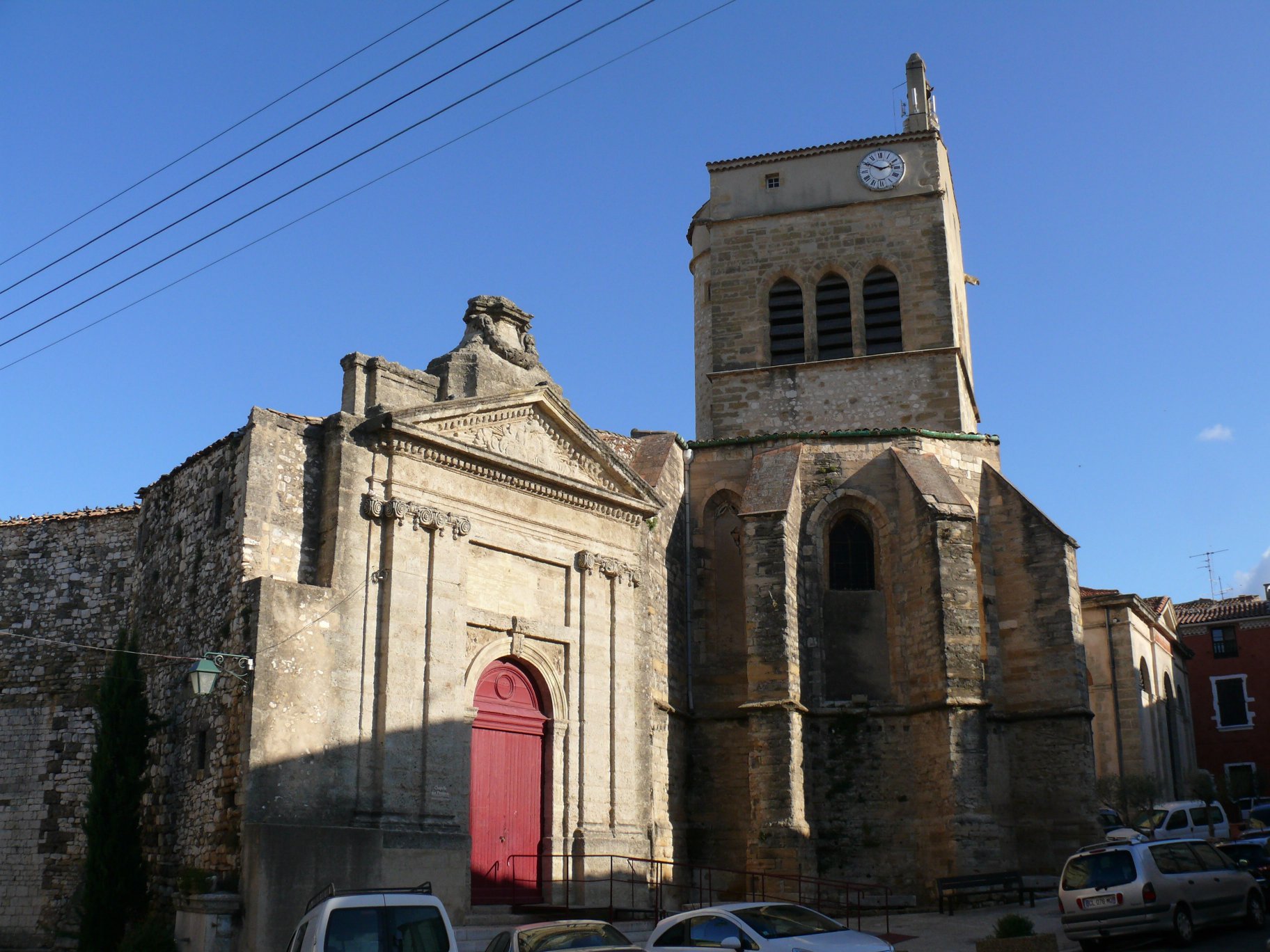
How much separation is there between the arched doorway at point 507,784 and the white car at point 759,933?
5.28m

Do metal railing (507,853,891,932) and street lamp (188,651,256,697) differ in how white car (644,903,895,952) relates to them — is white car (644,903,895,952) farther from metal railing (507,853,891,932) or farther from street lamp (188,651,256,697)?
street lamp (188,651,256,697)

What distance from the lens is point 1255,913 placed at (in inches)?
541

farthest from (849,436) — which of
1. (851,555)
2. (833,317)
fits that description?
(833,317)

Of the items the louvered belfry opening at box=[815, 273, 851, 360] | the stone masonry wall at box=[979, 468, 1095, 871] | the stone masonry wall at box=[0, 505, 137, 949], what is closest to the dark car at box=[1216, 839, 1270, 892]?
the stone masonry wall at box=[979, 468, 1095, 871]

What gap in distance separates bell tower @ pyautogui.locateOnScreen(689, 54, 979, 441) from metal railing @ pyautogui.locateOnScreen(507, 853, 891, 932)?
9665 mm

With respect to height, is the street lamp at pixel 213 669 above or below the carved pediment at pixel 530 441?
below

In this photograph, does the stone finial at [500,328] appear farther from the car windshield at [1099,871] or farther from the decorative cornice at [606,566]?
the car windshield at [1099,871]

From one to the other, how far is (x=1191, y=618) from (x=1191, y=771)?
22.4 ft

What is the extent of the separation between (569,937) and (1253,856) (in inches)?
380

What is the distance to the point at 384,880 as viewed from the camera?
14273 millimetres

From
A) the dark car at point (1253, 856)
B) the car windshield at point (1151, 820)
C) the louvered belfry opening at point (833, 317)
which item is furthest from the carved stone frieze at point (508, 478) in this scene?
the car windshield at point (1151, 820)

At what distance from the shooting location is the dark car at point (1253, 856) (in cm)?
1529

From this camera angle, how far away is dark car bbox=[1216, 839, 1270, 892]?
15289mm

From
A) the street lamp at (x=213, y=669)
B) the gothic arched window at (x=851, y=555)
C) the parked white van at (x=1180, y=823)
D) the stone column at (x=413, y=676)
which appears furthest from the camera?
the gothic arched window at (x=851, y=555)
